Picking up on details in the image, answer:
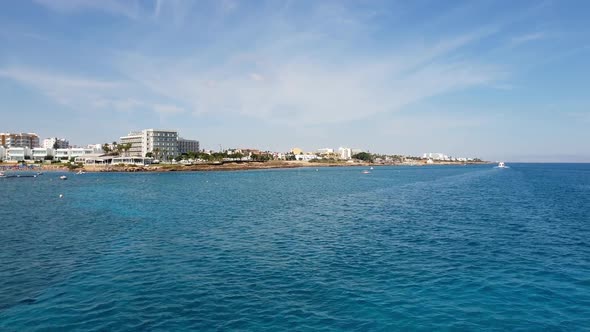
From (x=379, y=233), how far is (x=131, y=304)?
20865 mm

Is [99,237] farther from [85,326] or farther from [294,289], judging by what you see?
[294,289]

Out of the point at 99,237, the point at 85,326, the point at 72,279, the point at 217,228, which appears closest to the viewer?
the point at 85,326

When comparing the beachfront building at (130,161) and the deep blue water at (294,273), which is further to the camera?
the beachfront building at (130,161)

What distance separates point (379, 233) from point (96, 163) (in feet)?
656

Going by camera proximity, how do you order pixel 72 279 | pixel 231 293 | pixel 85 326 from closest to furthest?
pixel 85 326, pixel 231 293, pixel 72 279

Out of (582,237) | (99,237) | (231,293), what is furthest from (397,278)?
(99,237)

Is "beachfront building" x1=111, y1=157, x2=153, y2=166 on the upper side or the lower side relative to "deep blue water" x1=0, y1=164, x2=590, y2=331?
upper

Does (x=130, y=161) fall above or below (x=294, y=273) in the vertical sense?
above

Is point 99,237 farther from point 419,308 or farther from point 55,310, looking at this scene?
point 419,308

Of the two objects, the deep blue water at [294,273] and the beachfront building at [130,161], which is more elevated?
the beachfront building at [130,161]

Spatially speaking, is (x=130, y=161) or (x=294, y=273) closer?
(x=294, y=273)

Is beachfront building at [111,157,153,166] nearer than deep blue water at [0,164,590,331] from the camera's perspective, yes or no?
No

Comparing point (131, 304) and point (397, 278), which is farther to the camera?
point (397, 278)

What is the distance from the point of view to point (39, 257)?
23266 mm
